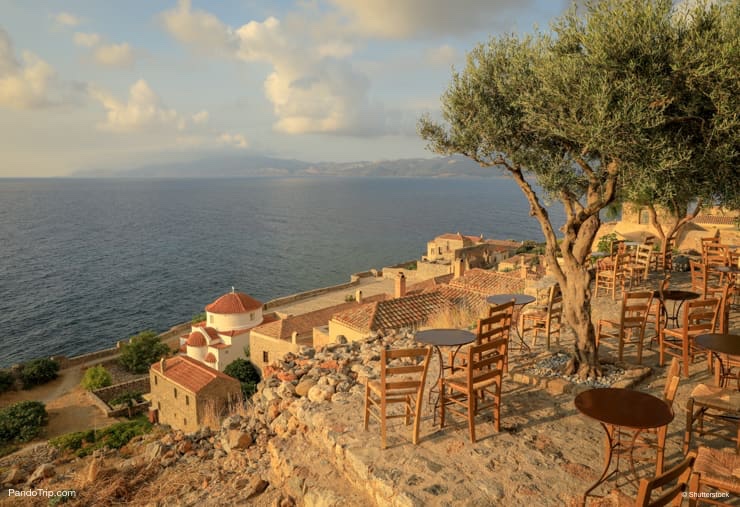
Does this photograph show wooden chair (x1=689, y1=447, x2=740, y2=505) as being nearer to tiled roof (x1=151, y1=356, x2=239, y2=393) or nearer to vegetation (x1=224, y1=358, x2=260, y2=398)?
tiled roof (x1=151, y1=356, x2=239, y2=393)

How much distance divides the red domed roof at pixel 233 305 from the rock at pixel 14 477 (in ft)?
72.1

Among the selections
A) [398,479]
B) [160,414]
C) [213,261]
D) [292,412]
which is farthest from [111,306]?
[398,479]

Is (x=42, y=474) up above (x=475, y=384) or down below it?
below

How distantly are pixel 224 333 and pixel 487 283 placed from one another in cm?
1994

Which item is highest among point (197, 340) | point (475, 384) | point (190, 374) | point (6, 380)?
point (475, 384)

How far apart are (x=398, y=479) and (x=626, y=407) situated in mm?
2816

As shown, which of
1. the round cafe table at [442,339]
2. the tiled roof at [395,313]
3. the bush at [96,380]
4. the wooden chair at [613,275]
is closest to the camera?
the round cafe table at [442,339]

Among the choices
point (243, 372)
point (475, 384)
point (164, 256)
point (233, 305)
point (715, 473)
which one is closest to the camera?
point (715, 473)

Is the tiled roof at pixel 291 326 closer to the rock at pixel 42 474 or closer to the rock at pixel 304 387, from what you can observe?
the rock at pixel 42 474

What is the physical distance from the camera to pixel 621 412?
504cm

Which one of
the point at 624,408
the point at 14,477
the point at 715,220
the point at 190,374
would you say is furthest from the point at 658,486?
A: the point at 715,220

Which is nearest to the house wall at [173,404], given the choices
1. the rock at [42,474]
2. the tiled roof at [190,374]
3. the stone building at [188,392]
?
the stone building at [188,392]

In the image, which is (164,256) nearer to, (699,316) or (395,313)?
(395,313)

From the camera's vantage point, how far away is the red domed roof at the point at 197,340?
111 ft
